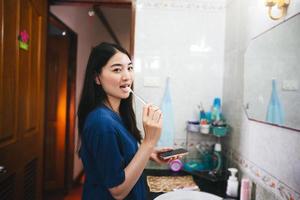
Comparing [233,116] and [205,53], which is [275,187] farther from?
[205,53]

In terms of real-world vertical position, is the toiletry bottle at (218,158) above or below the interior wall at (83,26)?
below

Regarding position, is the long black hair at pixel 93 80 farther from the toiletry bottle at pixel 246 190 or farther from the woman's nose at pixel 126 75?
the toiletry bottle at pixel 246 190

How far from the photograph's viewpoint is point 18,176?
50.5 inches

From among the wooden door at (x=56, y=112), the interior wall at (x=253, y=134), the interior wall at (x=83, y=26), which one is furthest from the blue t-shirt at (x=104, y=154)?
the wooden door at (x=56, y=112)

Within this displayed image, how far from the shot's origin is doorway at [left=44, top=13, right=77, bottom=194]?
260cm

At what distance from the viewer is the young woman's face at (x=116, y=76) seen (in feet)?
2.66

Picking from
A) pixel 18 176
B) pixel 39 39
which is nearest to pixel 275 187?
pixel 18 176

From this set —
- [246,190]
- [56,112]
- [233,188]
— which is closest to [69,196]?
[56,112]

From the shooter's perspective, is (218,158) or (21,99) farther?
(218,158)

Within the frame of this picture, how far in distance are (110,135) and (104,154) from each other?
57 mm

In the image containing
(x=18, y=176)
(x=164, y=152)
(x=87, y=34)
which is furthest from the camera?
(x=87, y=34)

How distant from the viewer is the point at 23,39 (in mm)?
1252

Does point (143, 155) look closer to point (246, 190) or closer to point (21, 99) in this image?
point (246, 190)

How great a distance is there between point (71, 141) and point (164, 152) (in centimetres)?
199
